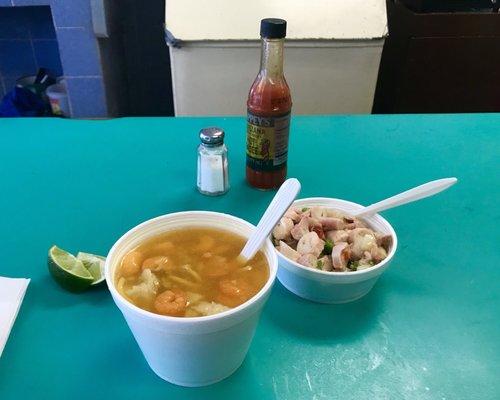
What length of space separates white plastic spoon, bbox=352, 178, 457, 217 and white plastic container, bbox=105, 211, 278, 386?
25cm

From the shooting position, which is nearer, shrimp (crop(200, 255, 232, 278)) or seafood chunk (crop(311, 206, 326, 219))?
shrimp (crop(200, 255, 232, 278))

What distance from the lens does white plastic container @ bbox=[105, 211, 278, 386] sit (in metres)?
0.51

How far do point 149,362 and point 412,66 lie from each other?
1.98 metres

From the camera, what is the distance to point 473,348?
653 millimetres

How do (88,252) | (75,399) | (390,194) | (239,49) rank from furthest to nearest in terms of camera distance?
(239,49) → (390,194) → (88,252) → (75,399)

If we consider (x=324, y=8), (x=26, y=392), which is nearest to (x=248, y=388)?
(x=26, y=392)

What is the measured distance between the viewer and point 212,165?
0.95 meters

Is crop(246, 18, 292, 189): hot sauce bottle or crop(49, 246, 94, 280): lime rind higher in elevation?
crop(246, 18, 292, 189): hot sauce bottle

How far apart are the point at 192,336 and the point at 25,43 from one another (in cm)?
251

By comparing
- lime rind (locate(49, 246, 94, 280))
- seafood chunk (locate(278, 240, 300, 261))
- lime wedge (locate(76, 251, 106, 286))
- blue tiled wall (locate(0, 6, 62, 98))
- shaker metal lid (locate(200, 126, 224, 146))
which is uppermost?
shaker metal lid (locate(200, 126, 224, 146))

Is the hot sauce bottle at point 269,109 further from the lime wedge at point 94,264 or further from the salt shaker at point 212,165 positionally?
the lime wedge at point 94,264

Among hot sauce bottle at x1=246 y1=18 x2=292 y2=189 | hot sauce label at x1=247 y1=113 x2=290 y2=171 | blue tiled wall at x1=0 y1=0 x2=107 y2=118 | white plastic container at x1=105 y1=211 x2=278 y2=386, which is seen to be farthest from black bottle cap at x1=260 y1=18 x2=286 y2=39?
blue tiled wall at x1=0 y1=0 x2=107 y2=118

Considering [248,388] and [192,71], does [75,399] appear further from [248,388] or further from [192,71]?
[192,71]

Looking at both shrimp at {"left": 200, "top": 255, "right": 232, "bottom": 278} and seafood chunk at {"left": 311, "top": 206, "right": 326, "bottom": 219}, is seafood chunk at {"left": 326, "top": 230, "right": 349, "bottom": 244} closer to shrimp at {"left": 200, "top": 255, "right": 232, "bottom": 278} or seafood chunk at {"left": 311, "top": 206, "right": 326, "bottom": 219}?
seafood chunk at {"left": 311, "top": 206, "right": 326, "bottom": 219}
